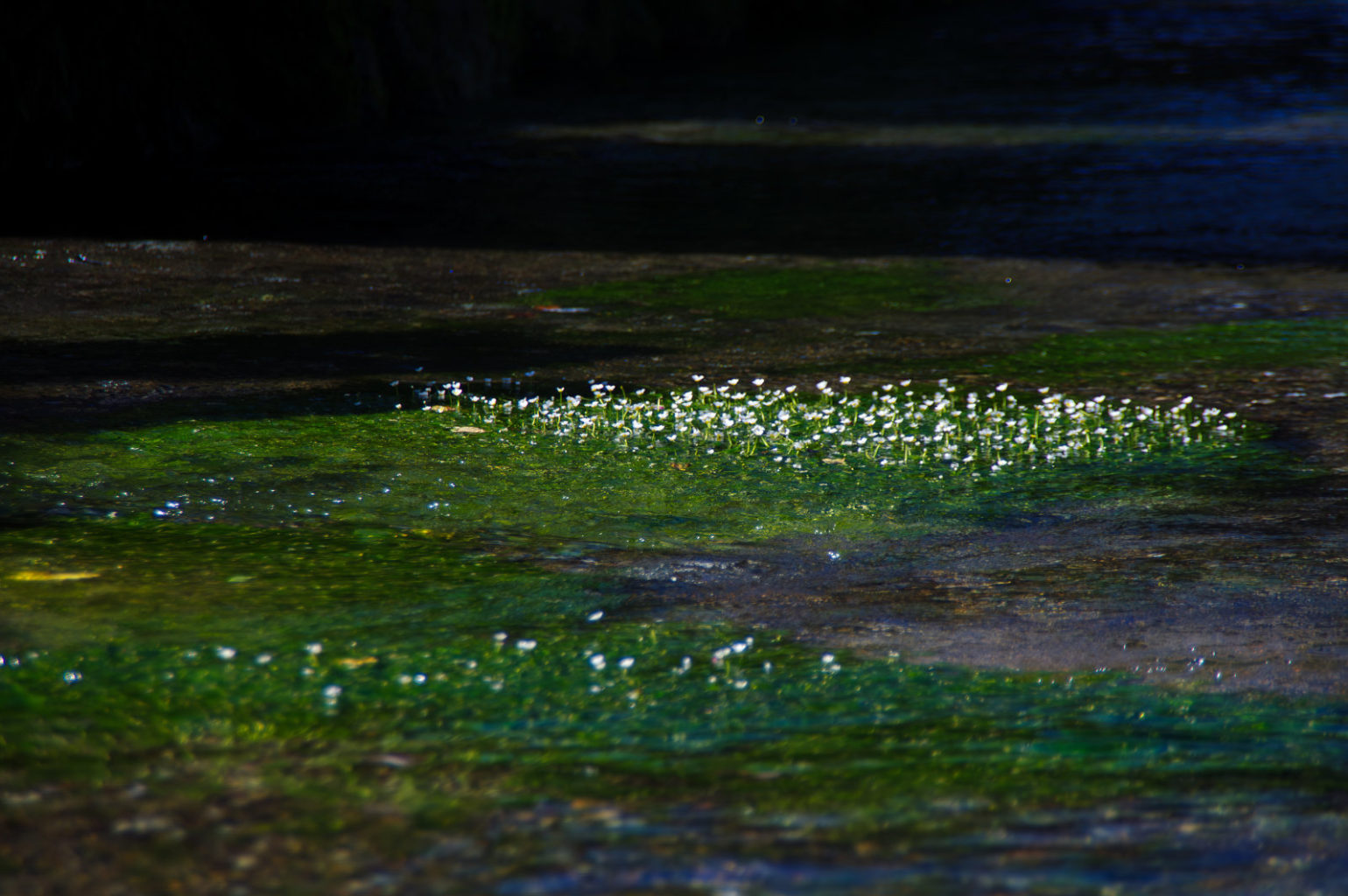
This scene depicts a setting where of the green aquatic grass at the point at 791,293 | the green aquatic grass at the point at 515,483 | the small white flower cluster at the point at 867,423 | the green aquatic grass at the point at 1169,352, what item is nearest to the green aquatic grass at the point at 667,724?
the green aquatic grass at the point at 515,483

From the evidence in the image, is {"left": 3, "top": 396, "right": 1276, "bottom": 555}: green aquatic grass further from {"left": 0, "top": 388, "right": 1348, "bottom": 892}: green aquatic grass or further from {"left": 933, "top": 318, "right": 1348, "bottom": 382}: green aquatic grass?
{"left": 933, "top": 318, "right": 1348, "bottom": 382}: green aquatic grass

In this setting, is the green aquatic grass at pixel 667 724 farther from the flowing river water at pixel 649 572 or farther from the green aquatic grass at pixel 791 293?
the green aquatic grass at pixel 791 293

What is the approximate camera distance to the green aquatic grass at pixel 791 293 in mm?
8922

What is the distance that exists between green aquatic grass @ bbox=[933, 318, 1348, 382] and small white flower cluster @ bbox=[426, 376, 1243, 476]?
57cm

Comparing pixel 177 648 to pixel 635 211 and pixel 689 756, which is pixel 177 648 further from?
pixel 635 211

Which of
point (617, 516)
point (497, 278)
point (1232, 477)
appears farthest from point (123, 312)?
point (1232, 477)

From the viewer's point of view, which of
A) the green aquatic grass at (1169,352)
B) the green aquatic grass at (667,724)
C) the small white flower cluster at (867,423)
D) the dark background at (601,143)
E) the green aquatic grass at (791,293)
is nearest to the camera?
the green aquatic grass at (667,724)

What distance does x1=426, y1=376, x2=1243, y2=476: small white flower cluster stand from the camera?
6.03 meters

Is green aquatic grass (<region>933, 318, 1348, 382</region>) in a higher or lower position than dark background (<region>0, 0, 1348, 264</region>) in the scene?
lower

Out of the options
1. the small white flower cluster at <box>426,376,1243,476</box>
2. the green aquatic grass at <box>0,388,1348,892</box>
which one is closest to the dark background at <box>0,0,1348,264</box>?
the small white flower cluster at <box>426,376,1243,476</box>

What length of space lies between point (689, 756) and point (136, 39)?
39.0 ft

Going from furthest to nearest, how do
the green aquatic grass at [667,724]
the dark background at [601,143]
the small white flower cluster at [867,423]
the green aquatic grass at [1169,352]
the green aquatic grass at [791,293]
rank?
the dark background at [601,143] < the green aquatic grass at [791,293] < the green aquatic grass at [1169,352] < the small white flower cluster at [867,423] < the green aquatic grass at [667,724]

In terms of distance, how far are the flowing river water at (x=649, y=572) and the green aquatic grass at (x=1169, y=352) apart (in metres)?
0.04

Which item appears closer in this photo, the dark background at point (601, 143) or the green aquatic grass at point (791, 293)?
the green aquatic grass at point (791, 293)
